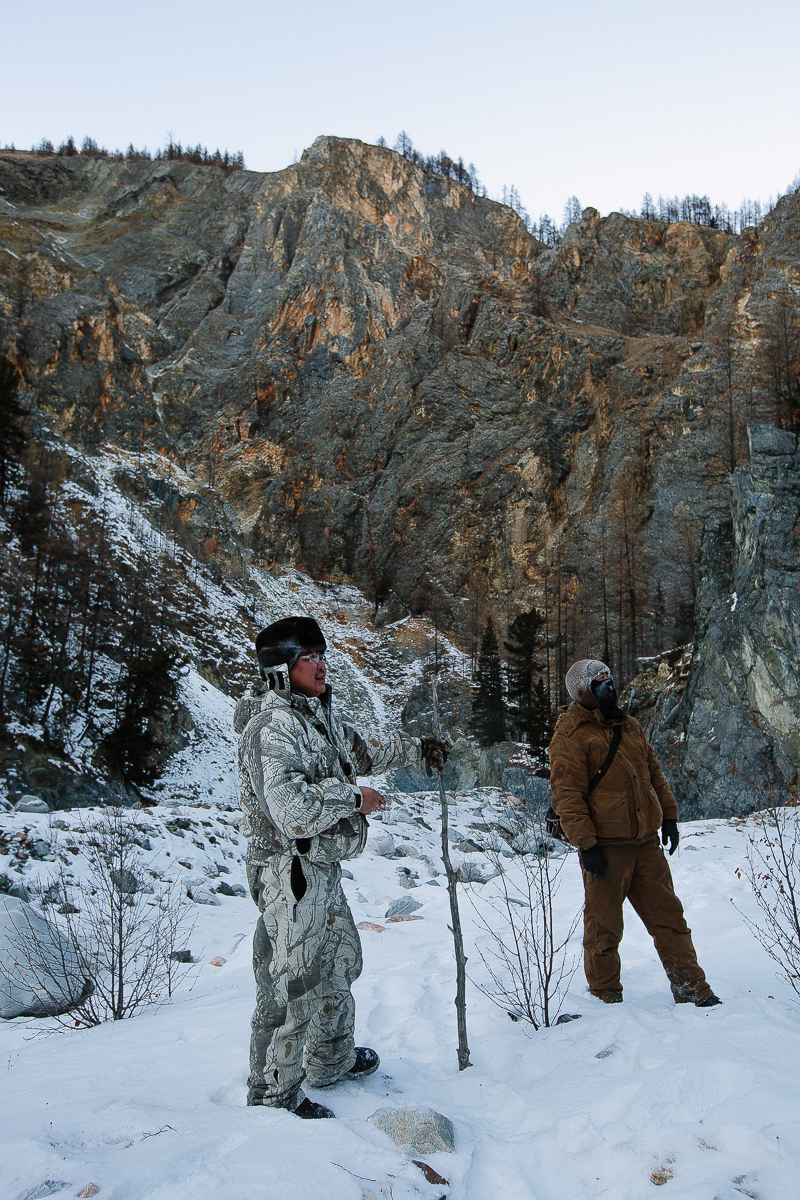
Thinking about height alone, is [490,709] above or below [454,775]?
above

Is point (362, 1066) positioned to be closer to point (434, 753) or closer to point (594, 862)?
point (434, 753)

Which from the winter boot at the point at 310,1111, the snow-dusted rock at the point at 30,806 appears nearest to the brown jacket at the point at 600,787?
the winter boot at the point at 310,1111

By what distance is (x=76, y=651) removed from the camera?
64.6 ft

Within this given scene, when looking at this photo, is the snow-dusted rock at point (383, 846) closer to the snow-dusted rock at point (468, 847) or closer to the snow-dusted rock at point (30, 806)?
the snow-dusted rock at point (468, 847)

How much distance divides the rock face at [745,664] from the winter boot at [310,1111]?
1488 cm

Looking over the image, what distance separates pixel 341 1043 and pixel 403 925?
4.14 meters

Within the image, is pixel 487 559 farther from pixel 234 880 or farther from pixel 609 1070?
pixel 609 1070

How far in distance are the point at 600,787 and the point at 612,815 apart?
162 millimetres

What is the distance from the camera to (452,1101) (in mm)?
2840

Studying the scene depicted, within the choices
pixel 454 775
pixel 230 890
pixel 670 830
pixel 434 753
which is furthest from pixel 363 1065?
pixel 454 775

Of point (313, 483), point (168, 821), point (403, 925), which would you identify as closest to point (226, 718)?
point (168, 821)

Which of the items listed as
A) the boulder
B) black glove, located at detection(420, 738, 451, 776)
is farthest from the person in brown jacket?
the boulder

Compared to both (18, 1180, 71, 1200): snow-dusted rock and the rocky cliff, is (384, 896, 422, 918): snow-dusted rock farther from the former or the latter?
the rocky cliff

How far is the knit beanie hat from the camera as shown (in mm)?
4020
